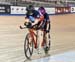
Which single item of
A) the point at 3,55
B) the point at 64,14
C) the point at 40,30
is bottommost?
the point at 64,14

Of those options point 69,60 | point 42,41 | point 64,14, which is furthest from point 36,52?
point 64,14

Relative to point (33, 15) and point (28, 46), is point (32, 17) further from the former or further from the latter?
point (28, 46)

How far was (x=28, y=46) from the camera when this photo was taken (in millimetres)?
8242

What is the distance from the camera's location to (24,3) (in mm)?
33031

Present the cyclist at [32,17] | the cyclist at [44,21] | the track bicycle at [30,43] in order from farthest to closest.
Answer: the cyclist at [44,21], the track bicycle at [30,43], the cyclist at [32,17]

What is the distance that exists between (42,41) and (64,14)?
26776 millimetres

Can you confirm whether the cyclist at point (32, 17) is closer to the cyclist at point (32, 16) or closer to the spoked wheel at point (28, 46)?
the cyclist at point (32, 16)

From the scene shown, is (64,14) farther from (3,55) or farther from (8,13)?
(3,55)

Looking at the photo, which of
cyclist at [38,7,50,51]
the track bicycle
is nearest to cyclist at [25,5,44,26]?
the track bicycle

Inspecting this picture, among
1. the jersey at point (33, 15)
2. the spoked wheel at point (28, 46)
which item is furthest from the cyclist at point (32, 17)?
the spoked wheel at point (28, 46)

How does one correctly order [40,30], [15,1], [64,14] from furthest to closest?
1. [64,14]
2. [15,1]
3. [40,30]

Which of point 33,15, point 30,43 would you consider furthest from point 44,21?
point 30,43

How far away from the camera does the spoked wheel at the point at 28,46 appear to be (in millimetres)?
8164

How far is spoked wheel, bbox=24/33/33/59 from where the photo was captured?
8164 millimetres
